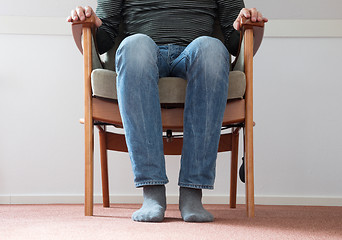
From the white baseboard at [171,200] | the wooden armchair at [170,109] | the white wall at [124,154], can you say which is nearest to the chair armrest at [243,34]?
the wooden armchair at [170,109]

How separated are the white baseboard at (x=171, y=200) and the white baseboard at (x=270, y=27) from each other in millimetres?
721

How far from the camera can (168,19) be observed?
1470 mm

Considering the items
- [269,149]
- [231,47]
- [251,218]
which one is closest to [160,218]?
[251,218]

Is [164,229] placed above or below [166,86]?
below

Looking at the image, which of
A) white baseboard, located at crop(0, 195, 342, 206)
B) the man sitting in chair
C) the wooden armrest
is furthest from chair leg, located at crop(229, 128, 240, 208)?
the wooden armrest

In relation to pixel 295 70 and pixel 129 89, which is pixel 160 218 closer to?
pixel 129 89

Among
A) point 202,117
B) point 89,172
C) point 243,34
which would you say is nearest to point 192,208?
point 202,117

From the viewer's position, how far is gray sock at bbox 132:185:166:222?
1024 millimetres

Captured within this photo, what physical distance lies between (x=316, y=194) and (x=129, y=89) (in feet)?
4.01

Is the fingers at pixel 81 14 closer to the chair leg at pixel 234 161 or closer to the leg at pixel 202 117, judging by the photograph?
the leg at pixel 202 117

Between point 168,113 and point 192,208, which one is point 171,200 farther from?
point 192,208

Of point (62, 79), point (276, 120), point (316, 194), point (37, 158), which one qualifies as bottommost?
point (316, 194)

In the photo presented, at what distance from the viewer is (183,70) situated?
123cm

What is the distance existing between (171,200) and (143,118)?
0.97 m
